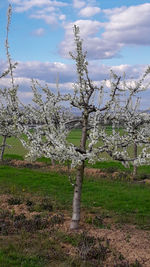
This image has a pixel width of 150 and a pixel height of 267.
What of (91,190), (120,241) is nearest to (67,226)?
(120,241)

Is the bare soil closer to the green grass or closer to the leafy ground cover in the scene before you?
the leafy ground cover

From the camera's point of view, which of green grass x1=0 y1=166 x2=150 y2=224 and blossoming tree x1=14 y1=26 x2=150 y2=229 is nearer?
blossoming tree x1=14 y1=26 x2=150 y2=229

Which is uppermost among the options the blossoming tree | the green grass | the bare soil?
the blossoming tree

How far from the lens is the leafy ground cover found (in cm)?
857

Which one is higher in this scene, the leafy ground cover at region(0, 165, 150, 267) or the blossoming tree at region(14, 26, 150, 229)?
the blossoming tree at region(14, 26, 150, 229)

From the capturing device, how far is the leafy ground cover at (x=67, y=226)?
8.57 meters

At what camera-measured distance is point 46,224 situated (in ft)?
37.1

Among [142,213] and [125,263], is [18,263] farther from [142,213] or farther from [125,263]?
[142,213]

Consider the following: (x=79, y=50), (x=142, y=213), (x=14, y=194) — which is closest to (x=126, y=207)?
(x=142, y=213)

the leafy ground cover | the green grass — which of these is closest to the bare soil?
the leafy ground cover

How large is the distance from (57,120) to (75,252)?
4.56 meters

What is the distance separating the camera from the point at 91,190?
18.1 meters

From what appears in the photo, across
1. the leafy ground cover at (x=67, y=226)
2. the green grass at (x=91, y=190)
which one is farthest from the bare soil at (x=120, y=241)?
the green grass at (x=91, y=190)

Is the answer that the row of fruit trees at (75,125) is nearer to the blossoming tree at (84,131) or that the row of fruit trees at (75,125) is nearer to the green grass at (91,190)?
the blossoming tree at (84,131)
